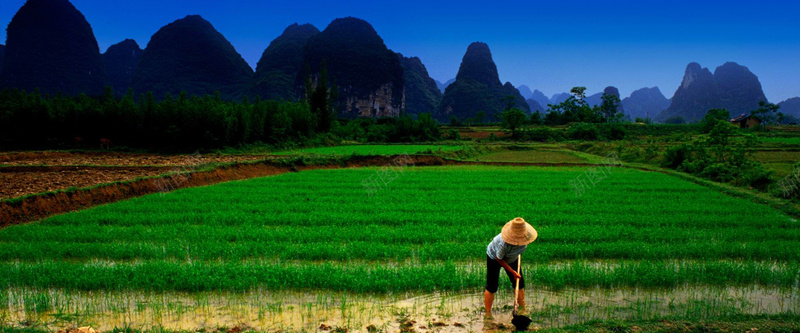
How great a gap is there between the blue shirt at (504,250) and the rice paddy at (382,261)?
721 mm

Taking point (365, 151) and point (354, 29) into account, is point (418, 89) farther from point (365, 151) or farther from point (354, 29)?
point (365, 151)

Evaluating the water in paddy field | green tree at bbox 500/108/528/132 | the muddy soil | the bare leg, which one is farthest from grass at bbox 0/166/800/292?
green tree at bbox 500/108/528/132

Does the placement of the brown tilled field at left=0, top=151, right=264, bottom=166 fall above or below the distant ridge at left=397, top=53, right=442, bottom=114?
below

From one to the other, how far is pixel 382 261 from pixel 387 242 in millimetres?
855

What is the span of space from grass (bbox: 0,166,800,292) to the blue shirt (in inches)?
34.9

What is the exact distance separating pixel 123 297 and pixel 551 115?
65.3m

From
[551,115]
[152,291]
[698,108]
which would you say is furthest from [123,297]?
[698,108]

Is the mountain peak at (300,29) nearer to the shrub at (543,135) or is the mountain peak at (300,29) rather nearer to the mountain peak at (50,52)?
the mountain peak at (50,52)

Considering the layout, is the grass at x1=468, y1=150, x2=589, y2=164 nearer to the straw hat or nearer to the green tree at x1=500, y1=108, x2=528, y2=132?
the green tree at x1=500, y1=108, x2=528, y2=132

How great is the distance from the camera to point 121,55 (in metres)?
120

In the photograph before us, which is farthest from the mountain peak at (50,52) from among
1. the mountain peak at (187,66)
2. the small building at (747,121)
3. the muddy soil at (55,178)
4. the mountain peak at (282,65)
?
the small building at (747,121)

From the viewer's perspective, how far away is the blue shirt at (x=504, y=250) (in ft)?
14.2

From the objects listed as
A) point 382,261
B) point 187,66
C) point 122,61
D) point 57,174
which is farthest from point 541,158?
point 122,61

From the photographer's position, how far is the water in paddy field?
14.3 ft
